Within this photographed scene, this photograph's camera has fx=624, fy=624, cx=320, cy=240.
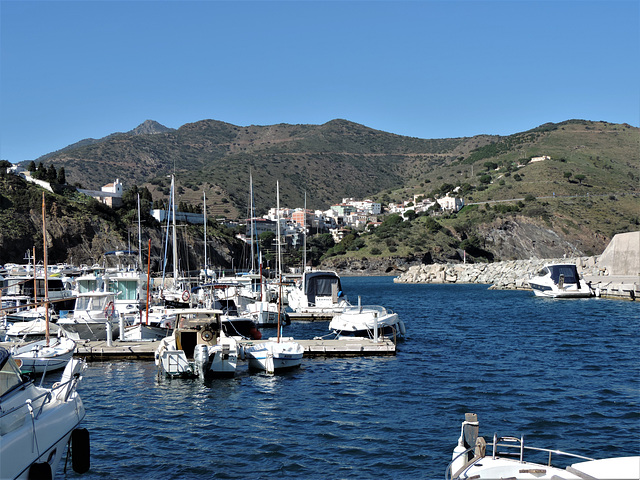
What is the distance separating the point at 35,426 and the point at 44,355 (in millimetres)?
13639

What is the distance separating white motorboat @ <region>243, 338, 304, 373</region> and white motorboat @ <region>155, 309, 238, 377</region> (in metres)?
0.97

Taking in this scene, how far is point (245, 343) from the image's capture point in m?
26.8

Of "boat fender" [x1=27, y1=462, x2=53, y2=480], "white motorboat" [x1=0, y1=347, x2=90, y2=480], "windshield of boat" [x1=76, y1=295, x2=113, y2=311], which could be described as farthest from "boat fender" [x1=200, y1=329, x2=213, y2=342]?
"boat fender" [x1=27, y1=462, x2=53, y2=480]

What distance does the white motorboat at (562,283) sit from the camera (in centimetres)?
→ 6362

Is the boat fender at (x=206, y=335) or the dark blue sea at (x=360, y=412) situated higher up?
the boat fender at (x=206, y=335)

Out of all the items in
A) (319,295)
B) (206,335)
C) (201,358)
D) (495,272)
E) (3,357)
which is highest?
(3,357)

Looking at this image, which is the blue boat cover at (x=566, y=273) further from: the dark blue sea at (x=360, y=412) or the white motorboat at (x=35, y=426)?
the white motorboat at (x=35, y=426)

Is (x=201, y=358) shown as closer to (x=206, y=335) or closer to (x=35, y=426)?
(x=206, y=335)

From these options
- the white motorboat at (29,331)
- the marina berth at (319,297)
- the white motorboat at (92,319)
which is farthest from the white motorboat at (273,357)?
the marina berth at (319,297)

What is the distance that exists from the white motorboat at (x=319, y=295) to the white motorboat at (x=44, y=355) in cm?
2199

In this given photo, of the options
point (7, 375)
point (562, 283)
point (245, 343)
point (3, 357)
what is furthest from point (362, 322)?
point (562, 283)

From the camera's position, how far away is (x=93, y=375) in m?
23.3

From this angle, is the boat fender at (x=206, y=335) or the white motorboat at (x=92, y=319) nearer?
the boat fender at (x=206, y=335)

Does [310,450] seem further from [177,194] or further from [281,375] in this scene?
[177,194]
